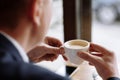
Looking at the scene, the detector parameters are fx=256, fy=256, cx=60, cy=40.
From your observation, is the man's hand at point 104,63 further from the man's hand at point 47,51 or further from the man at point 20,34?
the man at point 20,34

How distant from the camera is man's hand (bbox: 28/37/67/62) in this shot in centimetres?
Answer: 111

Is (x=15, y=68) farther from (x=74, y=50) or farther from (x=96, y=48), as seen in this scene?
(x=96, y=48)

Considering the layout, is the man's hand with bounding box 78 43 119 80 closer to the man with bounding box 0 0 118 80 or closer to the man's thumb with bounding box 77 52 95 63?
the man's thumb with bounding box 77 52 95 63

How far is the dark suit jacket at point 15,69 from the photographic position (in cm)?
66

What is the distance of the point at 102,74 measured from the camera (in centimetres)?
98

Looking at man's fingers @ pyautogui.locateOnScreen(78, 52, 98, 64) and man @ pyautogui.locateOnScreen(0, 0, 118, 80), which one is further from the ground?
man @ pyautogui.locateOnScreen(0, 0, 118, 80)

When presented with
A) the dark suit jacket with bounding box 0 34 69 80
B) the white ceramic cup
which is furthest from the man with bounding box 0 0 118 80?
the white ceramic cup

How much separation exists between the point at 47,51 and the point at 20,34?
41cm

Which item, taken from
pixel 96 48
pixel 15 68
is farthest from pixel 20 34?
pixel 96 48

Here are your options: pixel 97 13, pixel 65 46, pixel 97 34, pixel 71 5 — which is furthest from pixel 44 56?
pixel 97 13

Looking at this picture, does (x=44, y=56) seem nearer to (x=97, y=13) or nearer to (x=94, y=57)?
(x=94, y=57)

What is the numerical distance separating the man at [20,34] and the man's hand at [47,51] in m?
0.31

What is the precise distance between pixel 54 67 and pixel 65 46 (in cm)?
55

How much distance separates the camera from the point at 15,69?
2.18 ft
